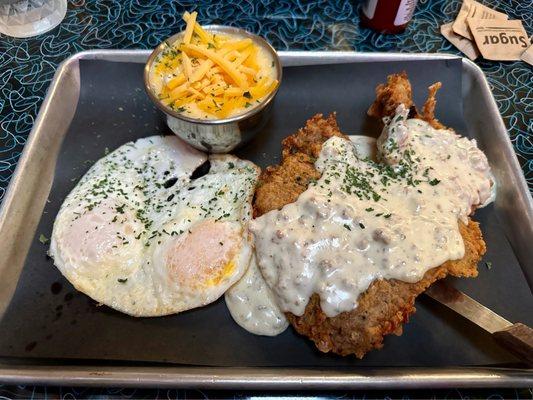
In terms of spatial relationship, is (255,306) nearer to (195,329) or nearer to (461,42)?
(195,329)

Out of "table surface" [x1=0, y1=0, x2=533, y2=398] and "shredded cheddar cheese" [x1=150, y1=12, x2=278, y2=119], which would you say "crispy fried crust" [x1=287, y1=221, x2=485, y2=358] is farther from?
"table surface" [x1=0, y1=0, x2=533, y2=398]

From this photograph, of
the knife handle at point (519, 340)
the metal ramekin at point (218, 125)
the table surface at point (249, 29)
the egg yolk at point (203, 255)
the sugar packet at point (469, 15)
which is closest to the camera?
the knife handle at point (519, 340)

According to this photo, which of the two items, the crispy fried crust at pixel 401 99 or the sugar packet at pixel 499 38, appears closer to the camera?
the crispy fried crust at pixel 401 99

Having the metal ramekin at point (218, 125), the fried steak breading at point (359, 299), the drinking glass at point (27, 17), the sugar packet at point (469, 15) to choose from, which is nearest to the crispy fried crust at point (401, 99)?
the fried steak breading at point (359, 299)

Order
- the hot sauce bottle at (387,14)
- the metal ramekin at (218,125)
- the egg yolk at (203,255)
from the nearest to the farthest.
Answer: the egg yolk at (203,255), the metal ramekin at (218,125), the hot sauce bottle at (387,14)

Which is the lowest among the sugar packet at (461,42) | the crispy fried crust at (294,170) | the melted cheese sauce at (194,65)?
the crispy fried crust at (294,170)

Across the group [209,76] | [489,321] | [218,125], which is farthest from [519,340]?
[209,76]

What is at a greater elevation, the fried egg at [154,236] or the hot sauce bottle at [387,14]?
the hot sauce bottle at [387,14]

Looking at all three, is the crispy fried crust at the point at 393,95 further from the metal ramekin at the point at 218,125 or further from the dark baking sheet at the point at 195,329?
the dark baking sheet at the point at 195,329
